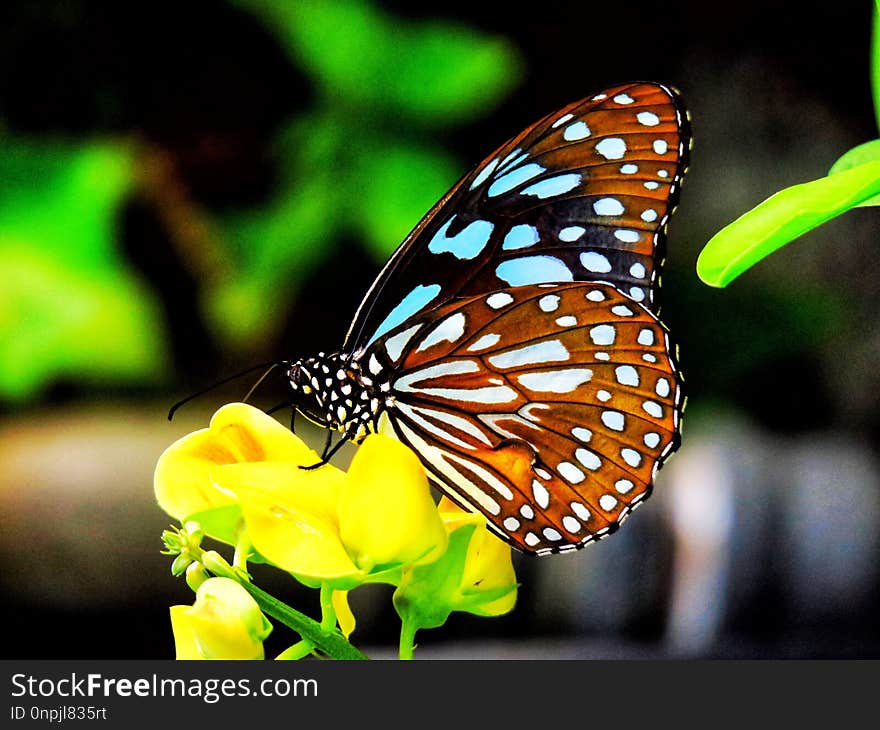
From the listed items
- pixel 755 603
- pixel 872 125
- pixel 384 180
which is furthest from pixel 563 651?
pixel 872 125

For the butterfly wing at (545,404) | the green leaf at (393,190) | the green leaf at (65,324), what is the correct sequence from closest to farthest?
the butterfly wing at (545,404), the green leaf at (65,324), the green leaf at (393,190)

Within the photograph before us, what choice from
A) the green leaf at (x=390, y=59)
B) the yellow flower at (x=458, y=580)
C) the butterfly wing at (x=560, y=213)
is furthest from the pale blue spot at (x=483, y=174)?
the green leaf at (x=390, y=59)

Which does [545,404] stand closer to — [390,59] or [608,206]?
[608,206]

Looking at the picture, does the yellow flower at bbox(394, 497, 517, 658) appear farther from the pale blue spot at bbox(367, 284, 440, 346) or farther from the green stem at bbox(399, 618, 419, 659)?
Answer: the pale blue spot at bbox(367, 284, 440, 346)

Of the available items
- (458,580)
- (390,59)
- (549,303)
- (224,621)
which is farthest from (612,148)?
(390,59)

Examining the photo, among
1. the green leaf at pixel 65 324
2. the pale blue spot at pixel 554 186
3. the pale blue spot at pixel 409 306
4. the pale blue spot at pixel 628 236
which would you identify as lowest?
the pale blue spot at pixel 409 306

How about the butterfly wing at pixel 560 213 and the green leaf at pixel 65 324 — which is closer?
the butterfly wing at pixel 560 213

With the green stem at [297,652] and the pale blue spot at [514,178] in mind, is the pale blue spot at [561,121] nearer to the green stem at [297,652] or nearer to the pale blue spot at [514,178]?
the pale blue spot at [514,178]

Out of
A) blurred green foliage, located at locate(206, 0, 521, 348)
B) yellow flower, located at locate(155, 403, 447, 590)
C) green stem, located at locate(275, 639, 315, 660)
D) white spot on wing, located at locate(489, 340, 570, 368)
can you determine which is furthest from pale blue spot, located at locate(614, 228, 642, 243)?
blurred green foliage, located at locate(206, 0, 521, 348)
